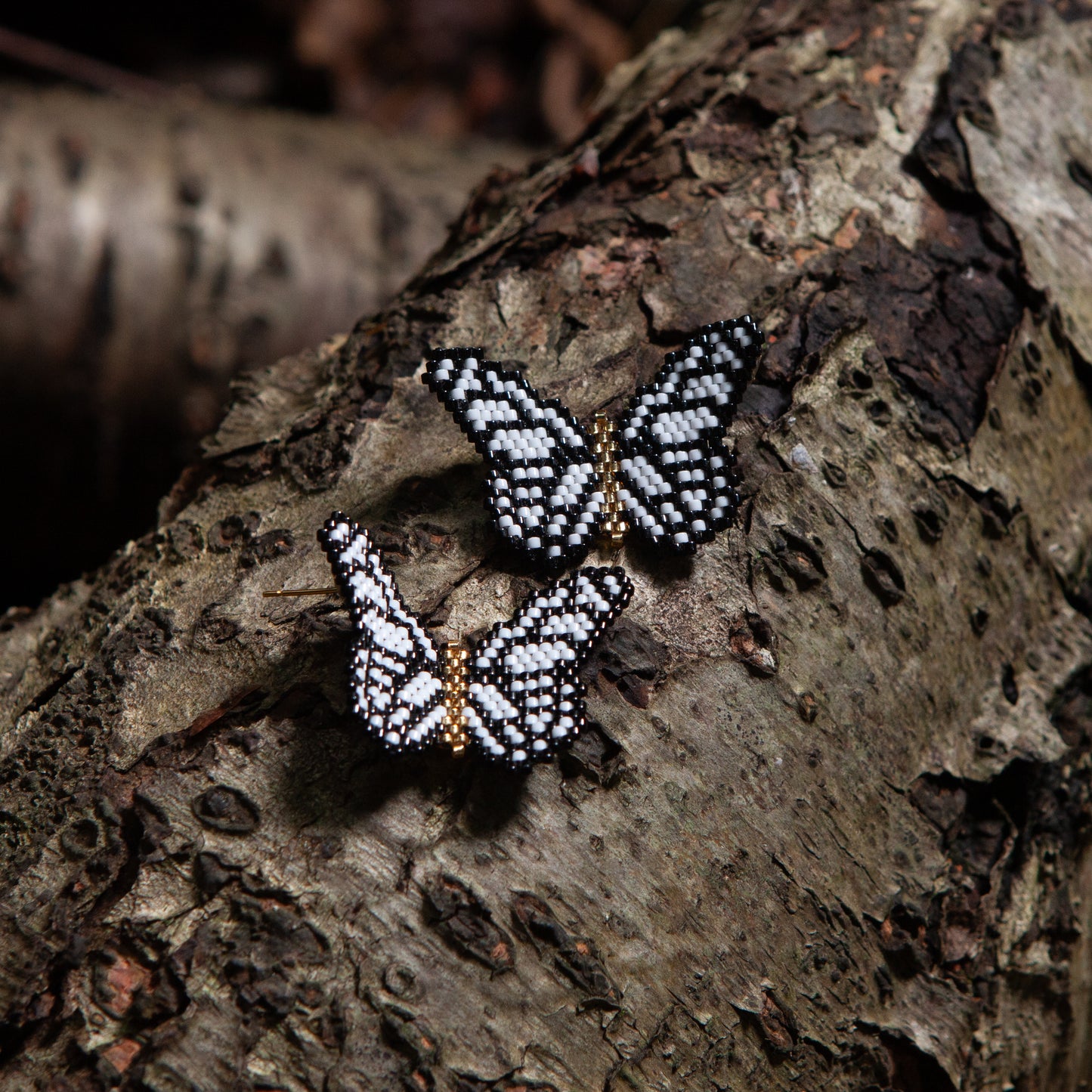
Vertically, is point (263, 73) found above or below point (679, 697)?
above

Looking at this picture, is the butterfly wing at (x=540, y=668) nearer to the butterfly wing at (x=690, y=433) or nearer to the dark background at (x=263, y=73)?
the butterfly wing at (x=690, y=433)

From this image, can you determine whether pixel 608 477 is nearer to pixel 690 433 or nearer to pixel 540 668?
pixel 690 433

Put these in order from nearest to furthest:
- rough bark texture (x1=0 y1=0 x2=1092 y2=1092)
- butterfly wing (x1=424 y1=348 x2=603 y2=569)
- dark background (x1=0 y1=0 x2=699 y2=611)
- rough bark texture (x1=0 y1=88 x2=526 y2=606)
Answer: rough bark texture (x1=0 y1=0 x2=1092 y2=1092) < butterfly wing (x1=424 y1=348 x2=603 y2=569) < rough bark texture (x1=0 y1=88 x2=526 y2=606) < dark background (x1=0 y1=0 x2=699 y2=611)

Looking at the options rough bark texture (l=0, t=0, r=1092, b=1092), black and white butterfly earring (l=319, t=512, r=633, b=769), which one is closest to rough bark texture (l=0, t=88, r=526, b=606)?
rough bark texture (l=0, t=0, r=1092, b=1092)

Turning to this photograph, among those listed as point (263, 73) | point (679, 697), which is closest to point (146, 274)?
point (263, 73)

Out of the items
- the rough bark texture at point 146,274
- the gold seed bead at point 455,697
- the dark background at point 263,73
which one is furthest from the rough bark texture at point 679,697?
the dark background at point 263,73

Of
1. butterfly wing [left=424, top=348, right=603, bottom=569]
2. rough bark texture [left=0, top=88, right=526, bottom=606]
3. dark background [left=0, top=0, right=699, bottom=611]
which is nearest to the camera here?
butterfly wing [left=424, top=348, right=603, bottom=569]

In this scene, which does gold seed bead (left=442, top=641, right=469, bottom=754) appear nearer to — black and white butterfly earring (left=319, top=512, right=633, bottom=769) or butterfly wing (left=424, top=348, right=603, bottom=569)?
black and white butterfly earring (left=319, top=512, right=633, bottom=769)
